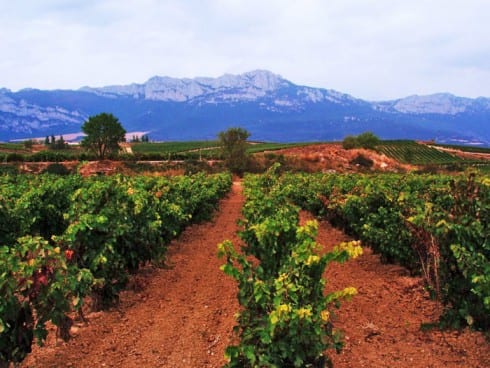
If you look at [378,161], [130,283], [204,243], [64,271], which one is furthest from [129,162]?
[64,271]

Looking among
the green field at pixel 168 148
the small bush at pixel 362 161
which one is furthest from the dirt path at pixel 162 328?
the green field at pixel 168 148

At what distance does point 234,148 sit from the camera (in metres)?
67.6

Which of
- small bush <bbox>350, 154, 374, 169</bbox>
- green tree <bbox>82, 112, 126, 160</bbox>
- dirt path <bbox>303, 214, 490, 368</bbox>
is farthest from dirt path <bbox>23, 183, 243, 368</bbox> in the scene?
green tree <bbox>82, 112, 126, 160</bbox>

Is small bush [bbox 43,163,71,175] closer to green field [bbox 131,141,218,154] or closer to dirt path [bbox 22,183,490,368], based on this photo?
green field [bbox 131,141,218,154]

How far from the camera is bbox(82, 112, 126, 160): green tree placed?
81688 millimetres

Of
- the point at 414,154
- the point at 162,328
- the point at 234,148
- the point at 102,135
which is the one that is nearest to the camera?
the point at 162,328

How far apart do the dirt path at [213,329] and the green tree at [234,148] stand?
5608cm

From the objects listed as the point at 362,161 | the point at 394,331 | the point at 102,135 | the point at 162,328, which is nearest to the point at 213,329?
the point at 162,328

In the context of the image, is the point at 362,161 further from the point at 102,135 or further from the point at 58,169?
the point at 58,169

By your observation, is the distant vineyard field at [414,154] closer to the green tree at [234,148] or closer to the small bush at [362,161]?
the small bush at [362,161]

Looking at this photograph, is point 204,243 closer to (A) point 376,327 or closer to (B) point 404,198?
(B) point 404,198

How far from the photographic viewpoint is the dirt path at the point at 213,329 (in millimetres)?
6164

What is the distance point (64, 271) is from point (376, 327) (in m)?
4.94

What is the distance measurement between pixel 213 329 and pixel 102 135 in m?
79.9
